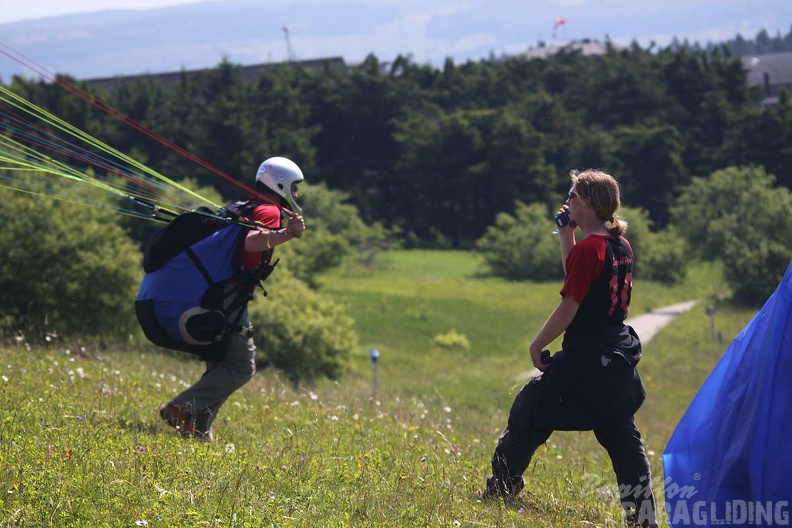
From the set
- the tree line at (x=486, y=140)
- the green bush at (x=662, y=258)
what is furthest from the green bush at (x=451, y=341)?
the green bush at (x=662, y=258)

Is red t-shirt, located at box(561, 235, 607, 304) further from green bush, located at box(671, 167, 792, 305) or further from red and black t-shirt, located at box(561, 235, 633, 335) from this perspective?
green bush, located at box(671, 167, 792, 305)

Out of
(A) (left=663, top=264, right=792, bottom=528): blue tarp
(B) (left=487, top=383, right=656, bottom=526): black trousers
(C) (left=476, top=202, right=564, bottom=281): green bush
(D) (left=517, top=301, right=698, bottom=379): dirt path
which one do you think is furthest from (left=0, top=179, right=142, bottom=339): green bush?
(C) (left=476, top=202, right=564, bottom=281): green bush

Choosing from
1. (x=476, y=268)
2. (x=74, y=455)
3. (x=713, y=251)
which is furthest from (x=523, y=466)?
(x=476, y=268)

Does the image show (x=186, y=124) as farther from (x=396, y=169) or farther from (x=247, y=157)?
(x=396, y=169)

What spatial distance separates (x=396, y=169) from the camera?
3127 inches

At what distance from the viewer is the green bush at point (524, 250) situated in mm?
61094

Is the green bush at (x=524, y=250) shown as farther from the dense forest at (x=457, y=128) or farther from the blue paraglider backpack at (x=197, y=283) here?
the blue paraglider backpack at (x=197, y=283)

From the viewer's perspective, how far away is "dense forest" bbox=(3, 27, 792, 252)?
72688mm

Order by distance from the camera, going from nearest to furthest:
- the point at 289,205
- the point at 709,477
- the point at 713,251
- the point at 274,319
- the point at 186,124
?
1. the point at 709,477
2. the point at 289,205
3. the point at 274,319
4. the point at 713,251
5. the point at 186,124

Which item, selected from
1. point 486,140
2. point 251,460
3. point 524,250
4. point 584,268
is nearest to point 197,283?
point 251,460

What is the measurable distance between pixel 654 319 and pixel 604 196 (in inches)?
1609

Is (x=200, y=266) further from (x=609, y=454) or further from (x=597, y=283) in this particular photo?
(x=609, y=454)

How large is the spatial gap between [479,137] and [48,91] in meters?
31.7

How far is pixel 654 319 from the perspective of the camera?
44.7 metres
